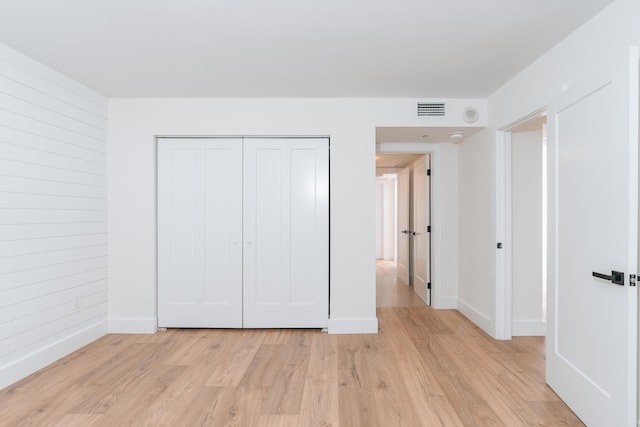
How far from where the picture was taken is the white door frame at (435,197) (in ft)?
14.6

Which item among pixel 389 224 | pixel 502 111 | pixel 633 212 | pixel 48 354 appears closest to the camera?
pixel 633 212

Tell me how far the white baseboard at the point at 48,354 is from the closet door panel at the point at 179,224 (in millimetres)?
691

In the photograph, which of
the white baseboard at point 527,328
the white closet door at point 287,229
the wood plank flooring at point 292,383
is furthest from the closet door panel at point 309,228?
the white baseboard at point 527,328

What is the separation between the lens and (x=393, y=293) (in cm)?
536

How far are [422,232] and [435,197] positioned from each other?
0.60m

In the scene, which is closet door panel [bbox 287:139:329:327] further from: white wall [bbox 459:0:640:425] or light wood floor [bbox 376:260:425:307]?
white wall [bbox 459:0:640:425]

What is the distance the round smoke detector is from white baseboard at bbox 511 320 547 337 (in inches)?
84.9

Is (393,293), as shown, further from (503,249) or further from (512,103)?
(512,103)

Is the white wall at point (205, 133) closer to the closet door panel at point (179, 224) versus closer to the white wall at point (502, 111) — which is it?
the closet door panel at point (179, 224)

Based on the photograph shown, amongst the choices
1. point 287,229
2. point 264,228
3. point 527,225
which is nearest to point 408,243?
point 527,225

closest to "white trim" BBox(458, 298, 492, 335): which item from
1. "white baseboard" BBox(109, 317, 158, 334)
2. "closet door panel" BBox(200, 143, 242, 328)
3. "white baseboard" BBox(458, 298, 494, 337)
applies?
"white baseboard" BBox(458, 298, 494, 337)

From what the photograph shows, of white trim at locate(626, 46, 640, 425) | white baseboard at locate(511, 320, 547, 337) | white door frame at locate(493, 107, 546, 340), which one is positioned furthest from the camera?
white baseboard at locate(511, 320, 547, 337)

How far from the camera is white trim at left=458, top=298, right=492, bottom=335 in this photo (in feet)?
11.6

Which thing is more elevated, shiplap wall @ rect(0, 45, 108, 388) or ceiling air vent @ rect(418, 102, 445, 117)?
ceiling air vent @ rect(418, 102, 445, 117)
